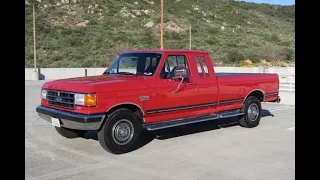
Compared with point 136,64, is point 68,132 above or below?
below

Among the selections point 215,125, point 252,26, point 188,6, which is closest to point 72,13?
point 188,6

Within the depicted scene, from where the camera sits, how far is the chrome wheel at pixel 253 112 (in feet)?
29.6

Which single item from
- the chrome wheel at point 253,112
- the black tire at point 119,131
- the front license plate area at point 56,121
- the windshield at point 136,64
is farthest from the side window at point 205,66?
the front license plate area at point 56,121

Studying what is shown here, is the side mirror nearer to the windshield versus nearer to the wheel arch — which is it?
the windshield

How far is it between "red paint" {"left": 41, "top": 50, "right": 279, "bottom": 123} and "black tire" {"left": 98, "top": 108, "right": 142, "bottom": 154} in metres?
0.21

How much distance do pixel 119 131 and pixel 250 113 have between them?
387cm

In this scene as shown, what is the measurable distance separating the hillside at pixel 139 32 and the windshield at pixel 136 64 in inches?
1082

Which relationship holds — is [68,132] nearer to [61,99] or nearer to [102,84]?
[61,99]

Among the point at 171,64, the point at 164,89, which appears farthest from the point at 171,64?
the point at 164,89

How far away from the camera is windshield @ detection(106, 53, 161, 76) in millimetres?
7309

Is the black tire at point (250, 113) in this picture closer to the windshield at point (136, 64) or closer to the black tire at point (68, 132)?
the windshield at point (136, 64)

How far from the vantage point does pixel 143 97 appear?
6.74 meters

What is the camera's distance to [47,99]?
280 inches
